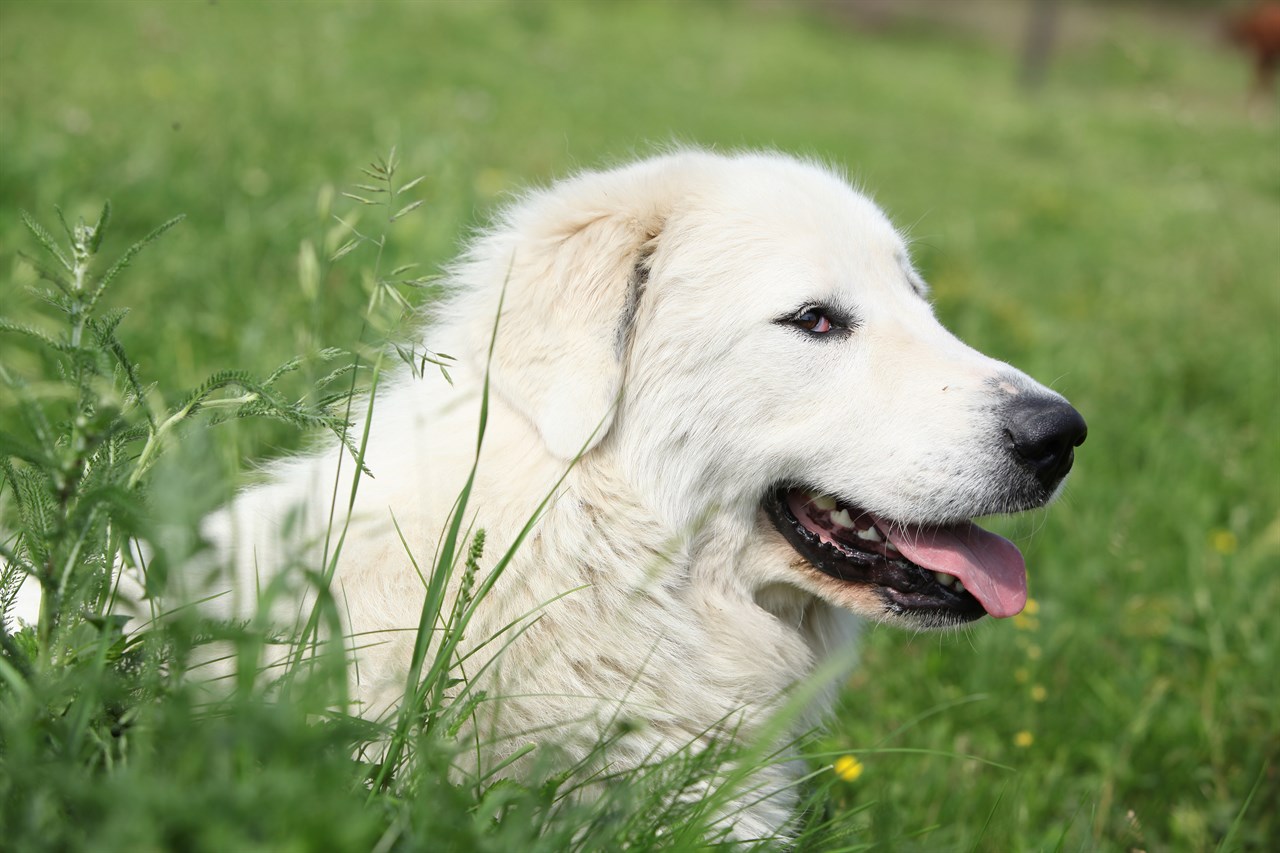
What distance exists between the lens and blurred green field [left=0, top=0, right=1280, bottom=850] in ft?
9.49

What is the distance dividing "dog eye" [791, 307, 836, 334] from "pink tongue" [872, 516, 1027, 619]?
47 cm

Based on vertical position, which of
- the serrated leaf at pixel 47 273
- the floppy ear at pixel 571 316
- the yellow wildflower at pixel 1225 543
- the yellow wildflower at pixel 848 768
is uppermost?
the serrated leaf at pixel 47 273

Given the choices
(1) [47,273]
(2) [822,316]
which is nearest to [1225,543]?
(2) [822,316]

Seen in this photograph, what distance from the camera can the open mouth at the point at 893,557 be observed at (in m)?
2.35

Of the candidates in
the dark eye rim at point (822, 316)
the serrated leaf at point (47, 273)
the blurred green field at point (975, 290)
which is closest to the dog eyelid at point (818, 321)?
the dark eye rim at point (822, 316)

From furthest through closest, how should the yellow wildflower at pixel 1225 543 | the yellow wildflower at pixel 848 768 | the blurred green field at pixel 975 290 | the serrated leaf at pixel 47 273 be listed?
the yellow wildflower at pixel 1225 543 < the blurred green field at pixel 975 290 < the yellow wildflower at pixel 848 768 < the serrated leaf at pixel 47 273

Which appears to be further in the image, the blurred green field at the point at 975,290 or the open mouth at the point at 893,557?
the blurred green field at the point at 975,290

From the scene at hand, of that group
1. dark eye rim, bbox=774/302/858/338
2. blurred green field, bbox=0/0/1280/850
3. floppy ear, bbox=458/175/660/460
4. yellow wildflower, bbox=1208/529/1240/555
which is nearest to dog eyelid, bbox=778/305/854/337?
dark eye rim, bbox=774/302/858/338

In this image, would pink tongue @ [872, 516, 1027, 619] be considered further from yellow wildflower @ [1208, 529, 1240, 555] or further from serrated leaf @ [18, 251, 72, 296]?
yellow wildflower @ [1208, 529, 1240, 555]

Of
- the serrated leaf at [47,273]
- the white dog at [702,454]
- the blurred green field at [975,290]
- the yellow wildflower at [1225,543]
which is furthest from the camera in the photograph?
the yellow wildflower at [1225,543]

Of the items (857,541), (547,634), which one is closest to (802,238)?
(857,541)

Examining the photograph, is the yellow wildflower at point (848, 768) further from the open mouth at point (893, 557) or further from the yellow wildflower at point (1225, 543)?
the yellow wildflower at point (1225, 543)

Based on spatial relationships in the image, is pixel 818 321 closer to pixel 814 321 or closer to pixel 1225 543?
pixel 814 321

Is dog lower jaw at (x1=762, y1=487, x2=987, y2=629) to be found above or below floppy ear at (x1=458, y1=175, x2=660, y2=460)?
below
